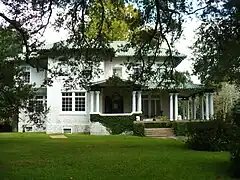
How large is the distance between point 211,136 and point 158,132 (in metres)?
13.6

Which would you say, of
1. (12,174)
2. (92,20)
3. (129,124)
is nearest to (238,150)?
(12,174)

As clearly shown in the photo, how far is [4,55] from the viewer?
71.9 feet

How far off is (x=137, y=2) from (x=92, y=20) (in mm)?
2437

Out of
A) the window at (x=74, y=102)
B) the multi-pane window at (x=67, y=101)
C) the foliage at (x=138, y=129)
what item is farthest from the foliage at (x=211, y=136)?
the multi-pane window at (x=67, y=101)

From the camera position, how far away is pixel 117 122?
34.2m

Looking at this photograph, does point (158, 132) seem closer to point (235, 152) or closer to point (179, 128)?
point (179, 128)

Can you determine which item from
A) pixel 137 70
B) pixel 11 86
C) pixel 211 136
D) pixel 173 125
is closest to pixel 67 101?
pixel 173 125

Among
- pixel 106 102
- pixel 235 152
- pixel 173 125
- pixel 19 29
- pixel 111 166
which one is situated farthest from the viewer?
pixel 106 102

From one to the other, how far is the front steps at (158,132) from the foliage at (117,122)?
8.14 ft

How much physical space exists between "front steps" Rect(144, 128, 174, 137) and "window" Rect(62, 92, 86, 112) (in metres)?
7.52

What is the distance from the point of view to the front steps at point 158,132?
31.3 m

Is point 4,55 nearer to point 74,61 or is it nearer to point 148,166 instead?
point 74,61

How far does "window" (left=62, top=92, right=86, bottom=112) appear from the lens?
36.7 m

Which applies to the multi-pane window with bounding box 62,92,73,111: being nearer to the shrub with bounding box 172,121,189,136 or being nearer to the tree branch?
the shrub with bounding box 172,121,189,136
